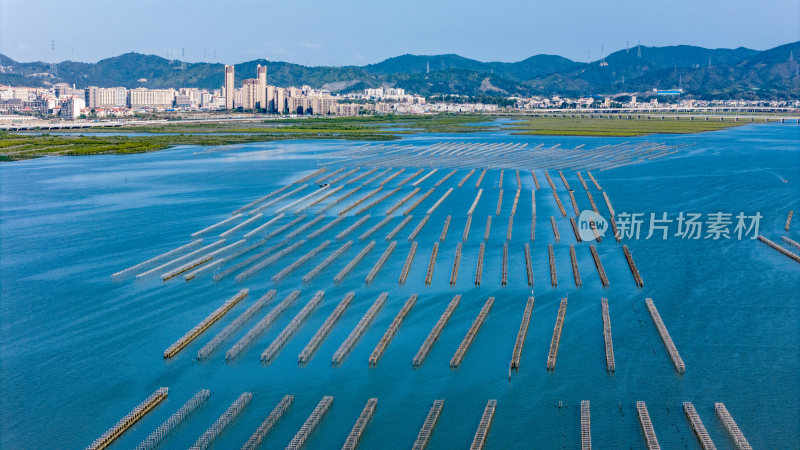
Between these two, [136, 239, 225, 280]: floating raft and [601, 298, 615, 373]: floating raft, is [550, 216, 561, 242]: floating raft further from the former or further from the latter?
[136, 239, 225, 280]: floating raft

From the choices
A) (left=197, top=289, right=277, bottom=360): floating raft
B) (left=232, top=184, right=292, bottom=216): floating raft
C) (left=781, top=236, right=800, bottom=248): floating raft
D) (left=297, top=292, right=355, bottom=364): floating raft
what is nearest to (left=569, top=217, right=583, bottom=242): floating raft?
(left=781, top=236, right=800, bottom=248): floating raft

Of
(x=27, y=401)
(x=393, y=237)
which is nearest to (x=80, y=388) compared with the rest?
(x=27, y=401)

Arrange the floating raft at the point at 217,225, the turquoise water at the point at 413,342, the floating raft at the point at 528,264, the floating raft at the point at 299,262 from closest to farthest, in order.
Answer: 1. the turquoise water at the point at 413,342
2. the floating raft at the point at 528,264
3. the floating raft at the point at 299,262
4. the floating raft at the point at 217,225

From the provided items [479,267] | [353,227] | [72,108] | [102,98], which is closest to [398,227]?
[353,227]

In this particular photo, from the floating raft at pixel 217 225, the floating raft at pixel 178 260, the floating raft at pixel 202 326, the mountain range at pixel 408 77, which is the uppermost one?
the mountain range at pixel 408 77

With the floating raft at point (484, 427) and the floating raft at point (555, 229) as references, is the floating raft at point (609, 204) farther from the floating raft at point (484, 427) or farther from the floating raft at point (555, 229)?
the floating raft at point (484, 427)

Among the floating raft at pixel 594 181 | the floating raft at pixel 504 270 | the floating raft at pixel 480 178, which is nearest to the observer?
the floating raft at pixel 504 270

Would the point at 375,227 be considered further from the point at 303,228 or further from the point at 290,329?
the point at 290,329

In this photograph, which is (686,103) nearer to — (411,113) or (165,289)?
(411,113)

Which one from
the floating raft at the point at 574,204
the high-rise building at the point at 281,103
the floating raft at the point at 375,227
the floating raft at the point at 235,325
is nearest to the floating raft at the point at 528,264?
the floating raft at the point at 375,227
